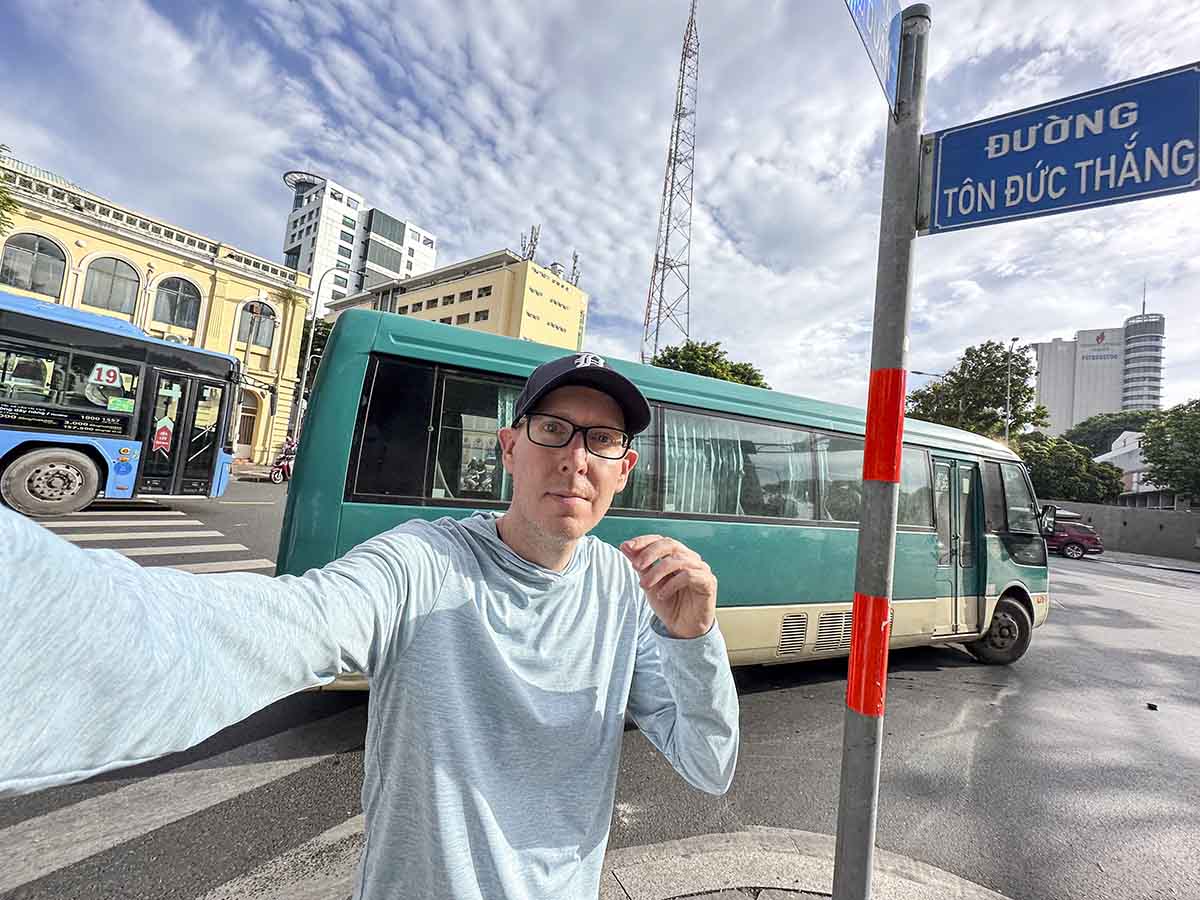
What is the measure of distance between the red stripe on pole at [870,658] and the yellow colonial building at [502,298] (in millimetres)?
47249

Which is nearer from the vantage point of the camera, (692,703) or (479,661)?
(479,661)

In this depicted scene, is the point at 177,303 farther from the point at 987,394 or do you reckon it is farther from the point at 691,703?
the point at 987,394

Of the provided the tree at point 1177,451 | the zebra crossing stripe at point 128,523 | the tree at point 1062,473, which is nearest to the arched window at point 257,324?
the zebra crossing stripe at point 128,523

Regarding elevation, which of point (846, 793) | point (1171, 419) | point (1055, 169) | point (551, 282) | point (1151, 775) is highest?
point (551, 282)

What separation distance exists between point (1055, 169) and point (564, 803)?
2.33 metres

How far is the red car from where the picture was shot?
21.0m

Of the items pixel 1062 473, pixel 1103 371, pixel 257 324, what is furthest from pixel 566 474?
pixel 1103 371

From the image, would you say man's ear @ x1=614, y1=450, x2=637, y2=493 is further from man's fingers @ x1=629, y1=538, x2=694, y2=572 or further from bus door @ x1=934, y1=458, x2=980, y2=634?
bus door @ x1=934, y1=458, x2=980, y2=634

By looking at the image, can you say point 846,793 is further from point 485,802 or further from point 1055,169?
point 1055,169

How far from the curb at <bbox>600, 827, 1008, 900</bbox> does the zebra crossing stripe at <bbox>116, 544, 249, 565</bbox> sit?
792cm

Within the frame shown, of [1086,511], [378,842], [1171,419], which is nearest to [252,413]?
[378,842]

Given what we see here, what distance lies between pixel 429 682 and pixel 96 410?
38.2 ft

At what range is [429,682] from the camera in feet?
3.46

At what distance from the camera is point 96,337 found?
9219 millimetres
